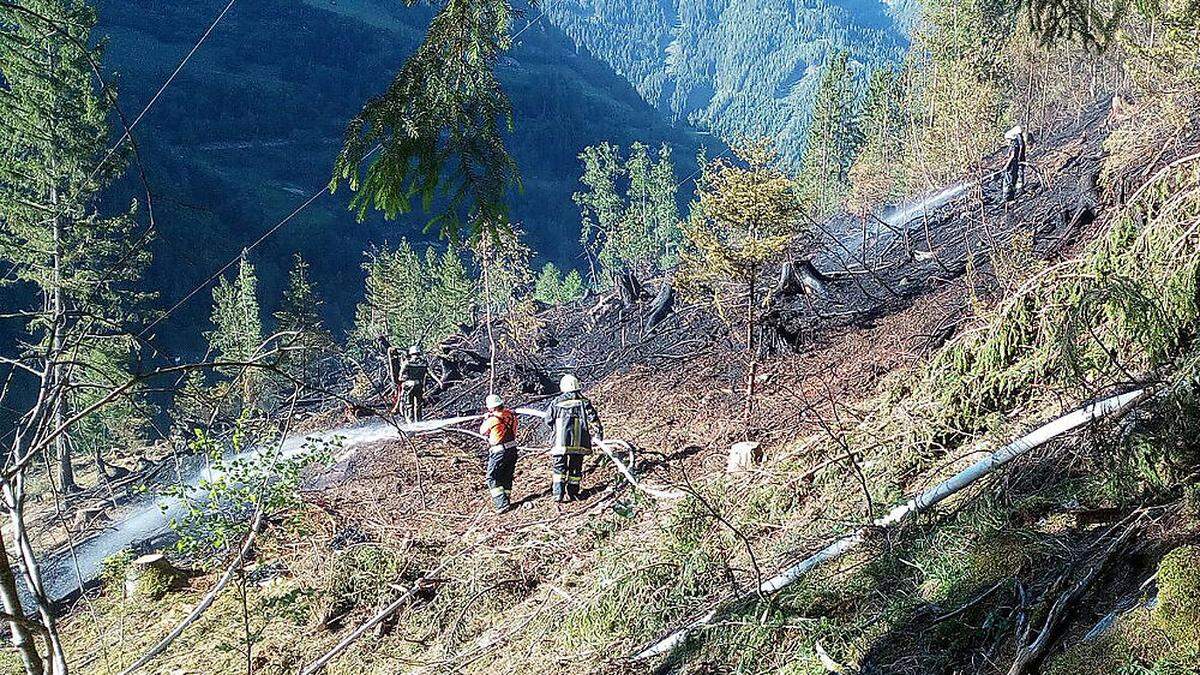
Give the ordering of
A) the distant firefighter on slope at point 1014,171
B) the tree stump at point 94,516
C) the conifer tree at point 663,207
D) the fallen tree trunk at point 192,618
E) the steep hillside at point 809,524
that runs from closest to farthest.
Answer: the fallen tree trunk at point 192,618
the tree stump at point 94,516
the steep hillside at point 809,524
the distant firefighter on slope at point 1014,171
the conifer tree at point 663,207

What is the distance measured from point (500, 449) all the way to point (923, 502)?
17.7 ft

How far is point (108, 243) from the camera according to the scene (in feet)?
60.1

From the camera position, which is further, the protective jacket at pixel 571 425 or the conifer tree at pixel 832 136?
the conifer tree at pixel 832 136

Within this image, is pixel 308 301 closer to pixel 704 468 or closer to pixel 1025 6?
pixel 704 468

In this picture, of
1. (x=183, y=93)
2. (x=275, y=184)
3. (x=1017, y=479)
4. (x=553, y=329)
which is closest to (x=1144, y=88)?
(x=1017, y=479)

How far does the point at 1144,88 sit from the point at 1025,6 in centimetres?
178

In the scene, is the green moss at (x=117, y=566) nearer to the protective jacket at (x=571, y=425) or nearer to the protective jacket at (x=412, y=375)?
the protective jacket at (x=571, y=425)

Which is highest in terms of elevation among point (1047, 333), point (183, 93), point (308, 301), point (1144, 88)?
point (183, 93)

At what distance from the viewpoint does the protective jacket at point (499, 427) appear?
8898 mm

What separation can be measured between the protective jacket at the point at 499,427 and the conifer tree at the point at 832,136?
4387 centimetres

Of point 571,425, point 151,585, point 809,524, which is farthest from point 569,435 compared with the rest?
point 151,585

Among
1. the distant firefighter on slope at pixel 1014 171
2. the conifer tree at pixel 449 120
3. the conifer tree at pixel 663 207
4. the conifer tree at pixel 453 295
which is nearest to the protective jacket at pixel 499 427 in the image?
the conifer tree at pixel 449 120

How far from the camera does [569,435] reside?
875cm

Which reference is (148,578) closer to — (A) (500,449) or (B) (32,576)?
(A) (500,449)
